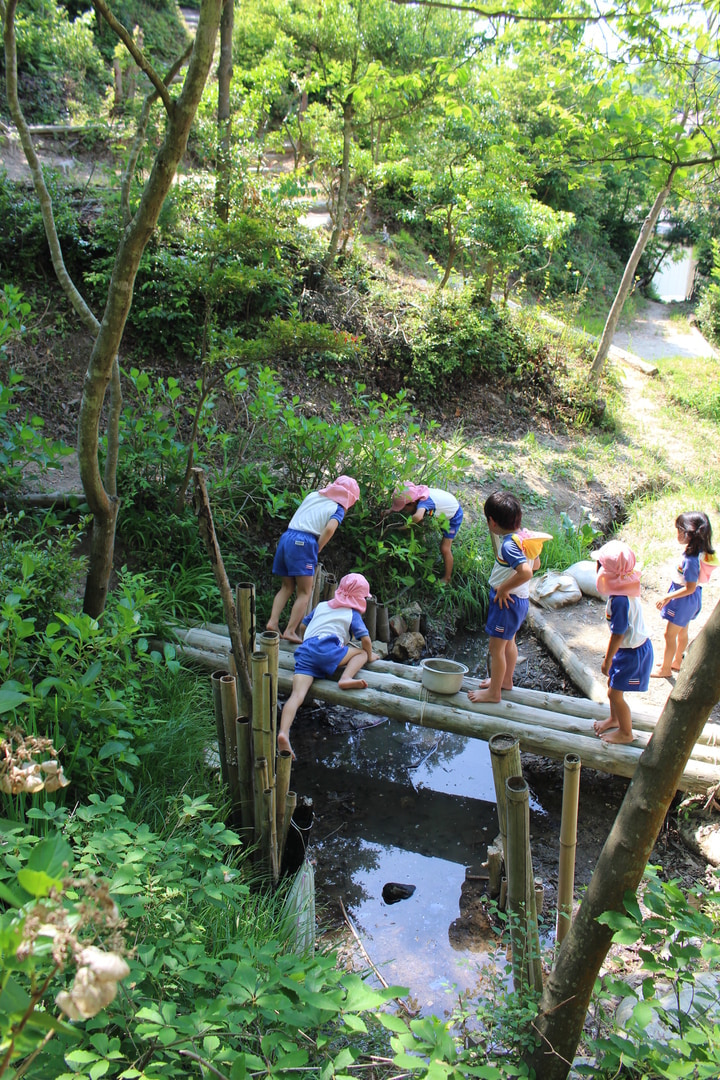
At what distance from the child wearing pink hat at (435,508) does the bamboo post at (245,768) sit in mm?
3121

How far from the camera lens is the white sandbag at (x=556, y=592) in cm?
604

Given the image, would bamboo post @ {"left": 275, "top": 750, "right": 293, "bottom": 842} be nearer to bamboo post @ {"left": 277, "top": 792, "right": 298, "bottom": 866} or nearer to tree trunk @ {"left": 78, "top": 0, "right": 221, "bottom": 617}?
bamboo post @ {"left": 277, "top": 792, "right": 298, "bottom": 866}

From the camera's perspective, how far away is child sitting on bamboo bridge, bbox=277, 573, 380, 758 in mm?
4078

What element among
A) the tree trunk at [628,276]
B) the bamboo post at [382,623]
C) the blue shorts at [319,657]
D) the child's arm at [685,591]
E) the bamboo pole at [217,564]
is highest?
the tree trunk at [628,276]

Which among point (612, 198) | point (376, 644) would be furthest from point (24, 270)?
point (612, 198)

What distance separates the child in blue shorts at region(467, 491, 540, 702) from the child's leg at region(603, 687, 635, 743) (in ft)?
2.10

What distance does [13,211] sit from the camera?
23.4 feet

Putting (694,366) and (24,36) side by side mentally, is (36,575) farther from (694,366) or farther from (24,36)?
(694,366)

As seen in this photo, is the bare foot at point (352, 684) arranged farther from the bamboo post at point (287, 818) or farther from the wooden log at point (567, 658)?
the wooden log at point (567, 658)

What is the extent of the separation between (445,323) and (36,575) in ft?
26.6

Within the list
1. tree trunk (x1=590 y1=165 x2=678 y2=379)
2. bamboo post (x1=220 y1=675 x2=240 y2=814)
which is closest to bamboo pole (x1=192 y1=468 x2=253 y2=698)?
bamboo post (x1=220 y1=675 x2=240 y2=814)

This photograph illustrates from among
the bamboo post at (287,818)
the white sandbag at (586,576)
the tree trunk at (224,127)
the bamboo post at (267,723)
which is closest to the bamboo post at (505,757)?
the bamboo post at (267,723)

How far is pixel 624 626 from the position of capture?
3.74 metres

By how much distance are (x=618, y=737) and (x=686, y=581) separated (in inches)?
49.4
